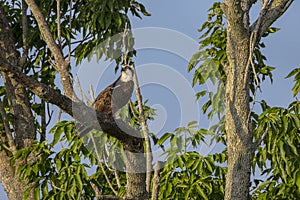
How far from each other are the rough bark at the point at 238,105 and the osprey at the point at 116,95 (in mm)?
1966

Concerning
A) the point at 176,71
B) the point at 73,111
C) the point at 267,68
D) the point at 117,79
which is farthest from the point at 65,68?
the point at 267,68

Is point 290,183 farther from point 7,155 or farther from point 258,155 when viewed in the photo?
point 7,155

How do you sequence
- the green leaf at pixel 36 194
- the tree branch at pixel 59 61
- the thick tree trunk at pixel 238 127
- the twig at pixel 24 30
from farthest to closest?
the twig at pixel 24 30
the green leaf at pixel 36 194
the tree branch at pixel 59 61
the thick tree trunk at pixel 238 127

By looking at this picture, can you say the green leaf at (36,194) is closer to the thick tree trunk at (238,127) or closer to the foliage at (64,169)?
the foliage at (64,169)

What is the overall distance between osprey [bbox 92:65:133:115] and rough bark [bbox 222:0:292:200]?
1966 mm

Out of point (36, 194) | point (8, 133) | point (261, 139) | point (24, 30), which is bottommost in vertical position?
point (36, 194)

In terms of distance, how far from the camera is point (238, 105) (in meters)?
4.32

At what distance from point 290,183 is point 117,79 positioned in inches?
92.6

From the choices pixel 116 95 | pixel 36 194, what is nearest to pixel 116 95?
pixel 116 95

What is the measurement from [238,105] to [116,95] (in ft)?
7.56

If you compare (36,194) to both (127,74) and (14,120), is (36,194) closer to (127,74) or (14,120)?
(127,74)

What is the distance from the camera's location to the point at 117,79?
21.9 ft

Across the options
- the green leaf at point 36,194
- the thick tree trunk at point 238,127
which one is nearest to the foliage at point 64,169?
the green leaf at point 36,194

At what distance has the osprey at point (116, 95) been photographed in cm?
616
